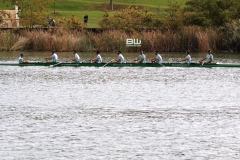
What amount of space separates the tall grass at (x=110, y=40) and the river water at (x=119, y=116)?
66.1 ft

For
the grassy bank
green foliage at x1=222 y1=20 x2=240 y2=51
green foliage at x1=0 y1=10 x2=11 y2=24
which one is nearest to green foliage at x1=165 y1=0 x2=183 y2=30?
green foliage at x1=222 y1=20 x2=240 y2=51

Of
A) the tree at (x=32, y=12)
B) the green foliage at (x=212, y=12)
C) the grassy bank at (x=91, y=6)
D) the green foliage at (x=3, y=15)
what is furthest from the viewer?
the grassy bank at (x=91, y=6)

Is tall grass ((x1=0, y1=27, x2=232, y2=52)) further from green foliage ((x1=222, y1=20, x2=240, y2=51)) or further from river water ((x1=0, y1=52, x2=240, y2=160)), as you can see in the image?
river water ((x1=0, y1=52, x2=240, y2=160))

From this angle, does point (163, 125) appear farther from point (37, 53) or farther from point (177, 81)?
point (37, 53)

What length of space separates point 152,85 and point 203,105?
970 cm

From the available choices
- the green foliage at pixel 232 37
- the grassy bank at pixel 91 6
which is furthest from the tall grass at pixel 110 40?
the grassy bank at pixel 91 6

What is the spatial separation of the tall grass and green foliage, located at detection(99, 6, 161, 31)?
3.97 metres

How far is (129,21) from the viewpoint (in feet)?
261

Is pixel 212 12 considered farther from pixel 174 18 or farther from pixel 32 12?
pixel 32 12

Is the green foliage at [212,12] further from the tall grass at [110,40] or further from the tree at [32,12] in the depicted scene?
the tree at [32,12]

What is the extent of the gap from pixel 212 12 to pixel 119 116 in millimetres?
48258


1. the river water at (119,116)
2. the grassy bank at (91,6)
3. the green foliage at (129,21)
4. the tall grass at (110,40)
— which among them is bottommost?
the river water at (119,116)

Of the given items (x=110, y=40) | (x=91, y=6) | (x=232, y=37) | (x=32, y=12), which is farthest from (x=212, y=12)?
(x=91, y=6)

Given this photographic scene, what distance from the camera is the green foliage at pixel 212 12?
253ft
